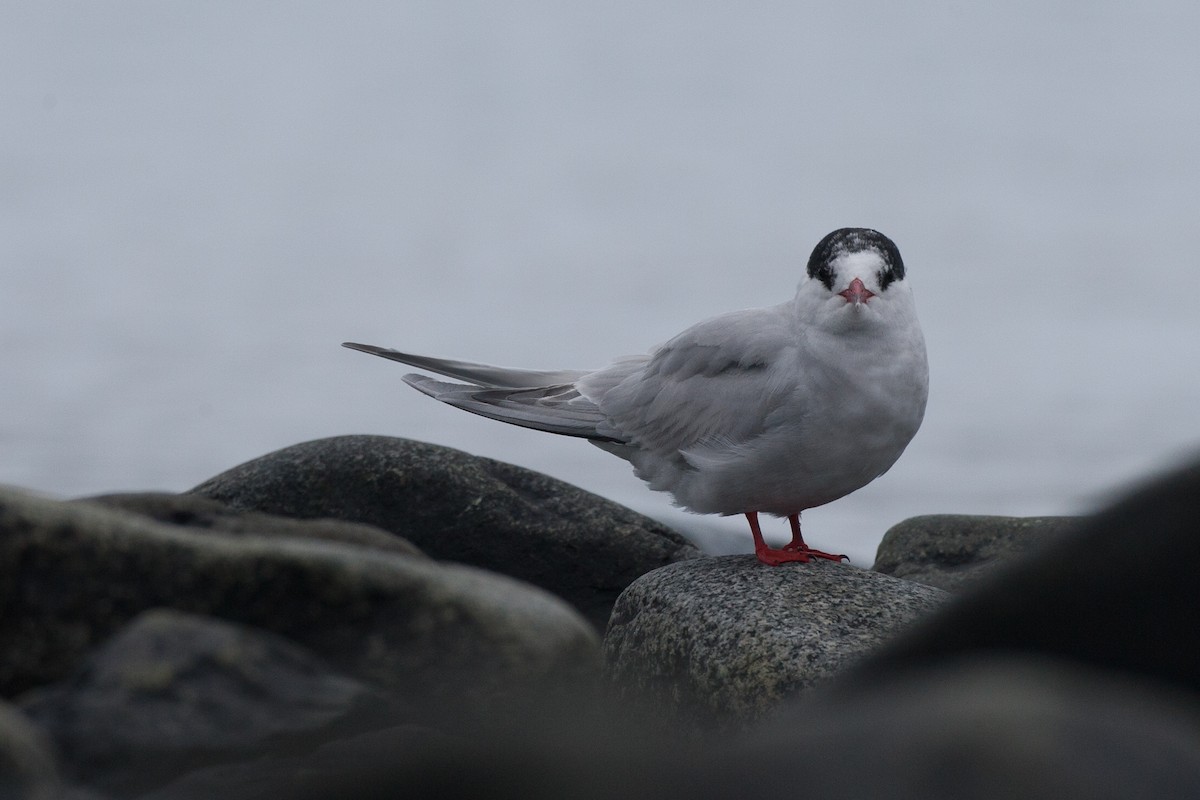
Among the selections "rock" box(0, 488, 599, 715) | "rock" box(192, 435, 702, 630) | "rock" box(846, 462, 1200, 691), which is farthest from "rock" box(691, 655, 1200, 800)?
"rock" box(192, 435, 702, 630)

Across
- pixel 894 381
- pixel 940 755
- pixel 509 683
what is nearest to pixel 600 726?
pixel 509 683

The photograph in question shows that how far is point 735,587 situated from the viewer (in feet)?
20.6

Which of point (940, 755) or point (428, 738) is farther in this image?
point (428, 738)

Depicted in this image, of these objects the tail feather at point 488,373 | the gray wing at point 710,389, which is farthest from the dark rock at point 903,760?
the tail feather at point 488,373

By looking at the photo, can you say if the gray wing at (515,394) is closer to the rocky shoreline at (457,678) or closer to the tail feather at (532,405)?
the tail feather at (532,405)

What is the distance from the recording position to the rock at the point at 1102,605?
10.8 feet

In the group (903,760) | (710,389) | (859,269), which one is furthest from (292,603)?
(710,389)

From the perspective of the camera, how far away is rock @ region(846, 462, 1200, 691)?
3.29 meters

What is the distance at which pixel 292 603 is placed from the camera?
3570 millimetres

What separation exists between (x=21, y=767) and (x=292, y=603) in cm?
99

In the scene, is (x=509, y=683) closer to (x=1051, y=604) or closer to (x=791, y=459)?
(x=1051, y=604)

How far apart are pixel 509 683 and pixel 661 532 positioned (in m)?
5.10

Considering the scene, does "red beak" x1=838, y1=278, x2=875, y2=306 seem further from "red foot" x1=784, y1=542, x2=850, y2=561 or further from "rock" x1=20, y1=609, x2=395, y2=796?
"rock" x1=20, y1=609, x2=395, y2=796

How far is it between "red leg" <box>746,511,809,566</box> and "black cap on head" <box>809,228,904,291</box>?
1424mm
